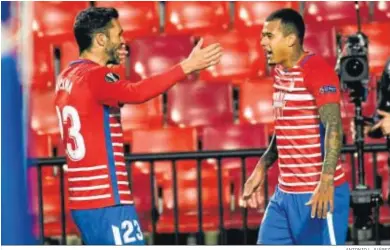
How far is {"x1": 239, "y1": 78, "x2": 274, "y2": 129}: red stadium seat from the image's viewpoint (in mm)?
5625

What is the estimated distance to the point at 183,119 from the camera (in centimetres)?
571

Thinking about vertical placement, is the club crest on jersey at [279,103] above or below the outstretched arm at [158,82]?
below

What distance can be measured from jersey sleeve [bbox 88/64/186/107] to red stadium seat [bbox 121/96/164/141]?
1963 mm

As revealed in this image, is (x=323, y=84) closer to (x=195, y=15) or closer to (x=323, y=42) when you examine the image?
(x=323, y=42)

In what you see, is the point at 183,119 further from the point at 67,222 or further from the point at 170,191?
the point at 67,222

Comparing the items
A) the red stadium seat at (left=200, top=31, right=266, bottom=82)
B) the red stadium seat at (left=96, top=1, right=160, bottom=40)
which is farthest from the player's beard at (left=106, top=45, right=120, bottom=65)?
the red stadium seat at (left=96, top=1, right=160, bottom=40)

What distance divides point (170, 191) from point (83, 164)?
1746mm

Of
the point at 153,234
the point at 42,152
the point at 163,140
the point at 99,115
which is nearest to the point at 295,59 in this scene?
the point at 99,115

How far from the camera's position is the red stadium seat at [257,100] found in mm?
5625

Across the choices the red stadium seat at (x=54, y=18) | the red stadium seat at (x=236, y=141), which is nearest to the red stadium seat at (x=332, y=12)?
the red stadium seat at (x=236, y=141)

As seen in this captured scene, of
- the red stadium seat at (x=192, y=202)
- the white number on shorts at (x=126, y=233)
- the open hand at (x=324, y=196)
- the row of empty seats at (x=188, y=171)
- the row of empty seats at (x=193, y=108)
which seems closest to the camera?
the white number on shorts at (x=126, y=233)

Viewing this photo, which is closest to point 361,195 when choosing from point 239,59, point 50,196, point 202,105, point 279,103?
point 279,103

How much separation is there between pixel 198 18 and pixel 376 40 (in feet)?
3.34

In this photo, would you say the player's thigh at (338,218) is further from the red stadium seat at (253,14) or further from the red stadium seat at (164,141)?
the red stadium seat at (253,14)
